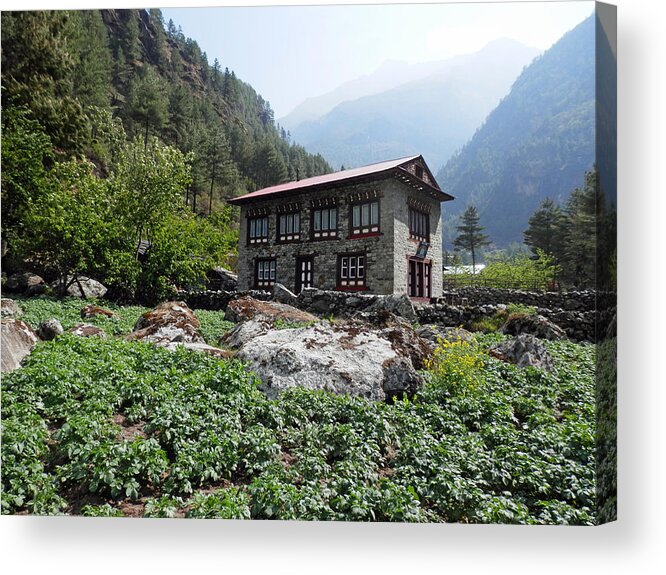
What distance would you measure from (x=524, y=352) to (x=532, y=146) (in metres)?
2.38

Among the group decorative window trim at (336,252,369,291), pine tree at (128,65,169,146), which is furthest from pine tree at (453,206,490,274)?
pine tree at (128,65,169,146)

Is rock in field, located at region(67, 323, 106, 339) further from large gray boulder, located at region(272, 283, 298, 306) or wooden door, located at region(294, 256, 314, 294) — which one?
wooden door, located at region(294, 256, 314, 294)

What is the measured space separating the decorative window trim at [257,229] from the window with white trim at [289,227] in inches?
8.1

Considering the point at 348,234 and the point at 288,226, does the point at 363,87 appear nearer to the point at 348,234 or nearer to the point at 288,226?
the point at 348,234

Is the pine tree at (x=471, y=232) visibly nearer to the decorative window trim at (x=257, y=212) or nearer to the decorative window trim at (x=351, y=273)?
the decorative window trim at (x=351, y=273)

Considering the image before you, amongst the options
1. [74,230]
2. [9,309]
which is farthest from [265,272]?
[9,309]

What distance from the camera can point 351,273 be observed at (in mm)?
5586

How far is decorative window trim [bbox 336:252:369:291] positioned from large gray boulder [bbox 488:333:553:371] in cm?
180

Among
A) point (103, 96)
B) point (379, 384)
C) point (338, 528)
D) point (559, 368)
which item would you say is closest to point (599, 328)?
point (559, 368)

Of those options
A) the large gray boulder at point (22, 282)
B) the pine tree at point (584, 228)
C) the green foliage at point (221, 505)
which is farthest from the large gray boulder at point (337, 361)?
the large gray boulder at point (22, 282)

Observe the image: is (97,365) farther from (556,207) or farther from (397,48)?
(556,207)

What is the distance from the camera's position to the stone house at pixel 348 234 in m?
5.43

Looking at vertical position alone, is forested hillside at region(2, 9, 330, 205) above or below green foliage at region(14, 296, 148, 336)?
above

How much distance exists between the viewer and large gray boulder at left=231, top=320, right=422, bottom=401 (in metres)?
4.58
